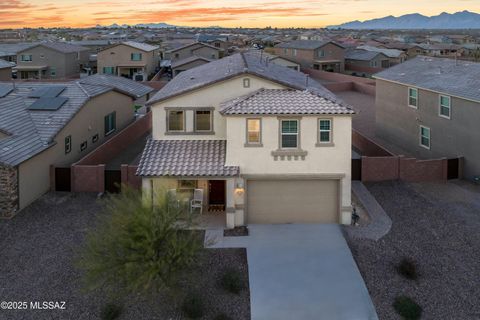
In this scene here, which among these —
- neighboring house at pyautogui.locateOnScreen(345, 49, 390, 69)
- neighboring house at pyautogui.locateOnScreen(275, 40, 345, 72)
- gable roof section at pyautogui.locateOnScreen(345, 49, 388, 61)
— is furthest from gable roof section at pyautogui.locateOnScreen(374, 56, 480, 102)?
gable roof section at pyautogui.locateOnScreen(345, 49, 388, 61)

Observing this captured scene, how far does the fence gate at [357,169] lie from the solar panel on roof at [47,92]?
715 inches

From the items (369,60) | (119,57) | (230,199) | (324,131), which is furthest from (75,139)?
(369,60)

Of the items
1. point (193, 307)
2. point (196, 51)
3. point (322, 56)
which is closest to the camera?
point (193, 307)

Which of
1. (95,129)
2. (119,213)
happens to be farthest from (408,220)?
(95,129)

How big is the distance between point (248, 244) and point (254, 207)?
242cm

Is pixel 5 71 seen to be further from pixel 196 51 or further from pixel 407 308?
pixel 407 308

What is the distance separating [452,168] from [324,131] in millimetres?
10856

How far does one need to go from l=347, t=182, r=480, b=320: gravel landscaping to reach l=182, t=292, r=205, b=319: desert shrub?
17.2 feet

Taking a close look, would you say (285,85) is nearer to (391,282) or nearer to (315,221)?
(315,221)

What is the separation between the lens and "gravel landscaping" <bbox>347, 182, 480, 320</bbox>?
15073 mm

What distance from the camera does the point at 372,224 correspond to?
67.5 feet

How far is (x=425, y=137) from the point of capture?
30.9 metres

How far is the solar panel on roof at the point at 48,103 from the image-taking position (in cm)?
2780

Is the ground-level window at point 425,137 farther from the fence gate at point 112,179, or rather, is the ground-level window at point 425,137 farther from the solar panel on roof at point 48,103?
the solar panel on roof at point 48,103
